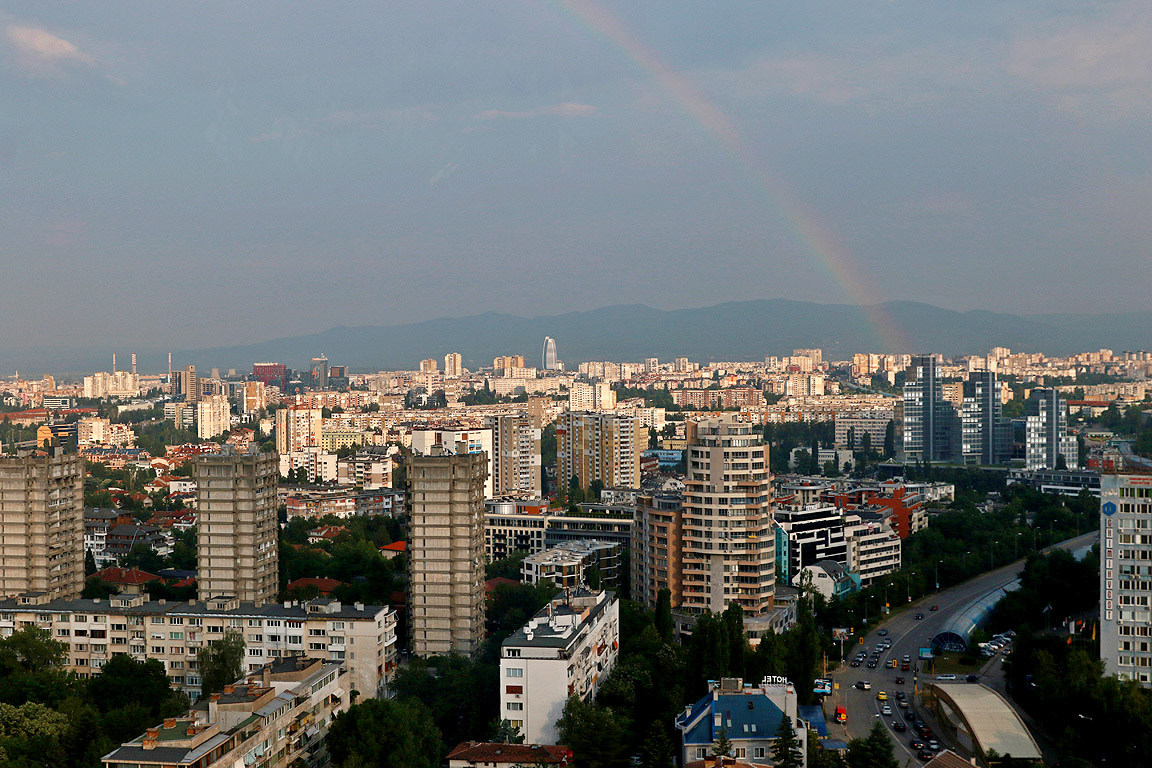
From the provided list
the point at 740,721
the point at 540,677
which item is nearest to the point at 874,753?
the point at 740,721

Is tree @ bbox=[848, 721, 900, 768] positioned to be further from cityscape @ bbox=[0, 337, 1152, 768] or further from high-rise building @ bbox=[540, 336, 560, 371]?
high-rise building @ bbox=[540, 336, 560, 371]

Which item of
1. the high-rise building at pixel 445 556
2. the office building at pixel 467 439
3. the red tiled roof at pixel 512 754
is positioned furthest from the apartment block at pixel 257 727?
the office building at pixel 467 439

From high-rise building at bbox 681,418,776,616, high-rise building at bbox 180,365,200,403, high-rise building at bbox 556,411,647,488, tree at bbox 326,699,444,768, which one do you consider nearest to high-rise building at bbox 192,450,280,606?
tree at bbox 326,699,444,768

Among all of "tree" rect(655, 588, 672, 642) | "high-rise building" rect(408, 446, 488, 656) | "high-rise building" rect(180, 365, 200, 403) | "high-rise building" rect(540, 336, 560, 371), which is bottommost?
"tree" rect(655, 588, 672, 642)

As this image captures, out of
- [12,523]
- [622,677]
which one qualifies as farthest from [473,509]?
[12,523]

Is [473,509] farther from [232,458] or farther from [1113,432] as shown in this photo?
[1113,432]

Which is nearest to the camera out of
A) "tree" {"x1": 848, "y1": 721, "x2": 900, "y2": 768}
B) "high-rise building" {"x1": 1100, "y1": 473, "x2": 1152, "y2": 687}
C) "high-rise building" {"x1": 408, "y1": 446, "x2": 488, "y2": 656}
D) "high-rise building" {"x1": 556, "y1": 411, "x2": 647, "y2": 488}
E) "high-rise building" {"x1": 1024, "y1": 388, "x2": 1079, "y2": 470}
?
"tree" {"x1": 848, "y1": 721, "x2": 900, "y2": 768}

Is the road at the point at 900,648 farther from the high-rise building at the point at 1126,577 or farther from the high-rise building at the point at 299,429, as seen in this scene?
the high-rise building at the point at 299,429
